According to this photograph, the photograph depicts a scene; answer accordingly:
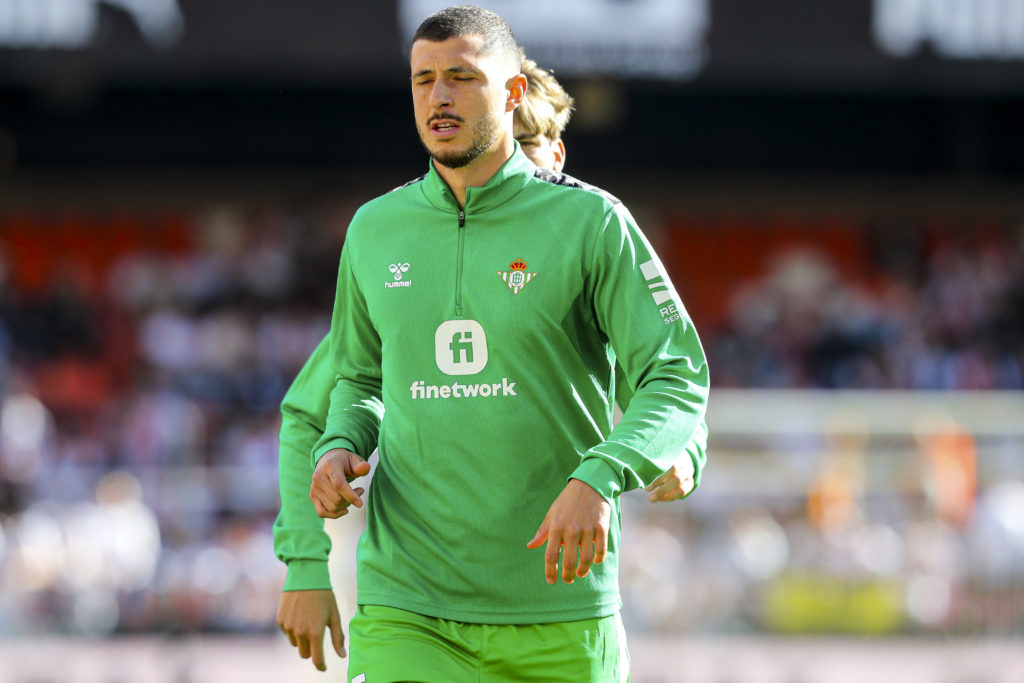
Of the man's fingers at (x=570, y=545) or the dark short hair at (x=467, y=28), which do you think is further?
the dark short hair at (x=467, y=28)

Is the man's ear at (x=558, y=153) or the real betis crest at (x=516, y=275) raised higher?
the man's ear at (x=558, y=153)

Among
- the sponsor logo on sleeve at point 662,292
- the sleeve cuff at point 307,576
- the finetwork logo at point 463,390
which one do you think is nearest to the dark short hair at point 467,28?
the sponsor logo on sleeve at point 662,292

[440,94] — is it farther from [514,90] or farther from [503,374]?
[503,374]

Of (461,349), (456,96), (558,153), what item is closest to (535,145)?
(558,153)

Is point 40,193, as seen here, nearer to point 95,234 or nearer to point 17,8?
point 95,234

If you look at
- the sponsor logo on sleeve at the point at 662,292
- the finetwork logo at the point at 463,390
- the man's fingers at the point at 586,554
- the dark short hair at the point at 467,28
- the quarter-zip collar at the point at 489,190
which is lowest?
the man's fingers at the point at 586,554

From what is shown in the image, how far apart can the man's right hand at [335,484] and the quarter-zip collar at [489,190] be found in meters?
0.57

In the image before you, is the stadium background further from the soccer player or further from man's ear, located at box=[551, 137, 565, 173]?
the soccer player

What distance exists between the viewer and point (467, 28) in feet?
10.0

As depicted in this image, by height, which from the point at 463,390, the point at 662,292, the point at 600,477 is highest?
Result: the point at 662,292

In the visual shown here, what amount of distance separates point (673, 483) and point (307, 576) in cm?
82

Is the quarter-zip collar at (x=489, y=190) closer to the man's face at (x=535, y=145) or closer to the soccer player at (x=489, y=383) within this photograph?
the soccer player at (x=489, y=383)

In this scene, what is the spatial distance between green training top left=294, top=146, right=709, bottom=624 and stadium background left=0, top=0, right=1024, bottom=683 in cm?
406

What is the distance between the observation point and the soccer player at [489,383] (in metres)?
2.99
